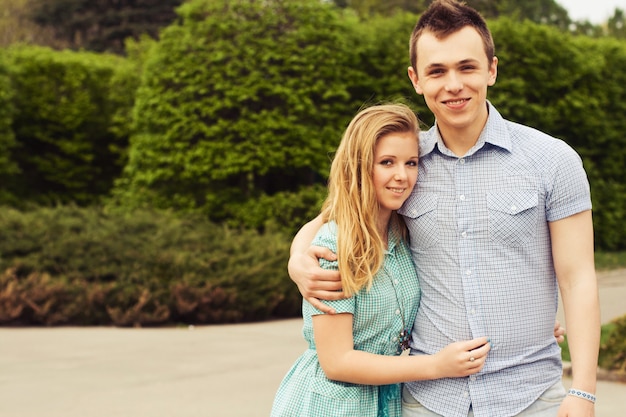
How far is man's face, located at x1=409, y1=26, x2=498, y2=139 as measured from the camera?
2389 millimetres

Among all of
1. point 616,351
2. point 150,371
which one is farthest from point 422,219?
point 150,371

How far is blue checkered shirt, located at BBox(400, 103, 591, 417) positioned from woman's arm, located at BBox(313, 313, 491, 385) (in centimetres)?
6

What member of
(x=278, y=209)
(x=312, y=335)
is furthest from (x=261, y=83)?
(x=312, y=335)

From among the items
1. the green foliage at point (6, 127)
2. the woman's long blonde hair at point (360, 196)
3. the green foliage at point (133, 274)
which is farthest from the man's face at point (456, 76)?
the green foliage at point (6, 127)

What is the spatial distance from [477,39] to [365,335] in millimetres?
884

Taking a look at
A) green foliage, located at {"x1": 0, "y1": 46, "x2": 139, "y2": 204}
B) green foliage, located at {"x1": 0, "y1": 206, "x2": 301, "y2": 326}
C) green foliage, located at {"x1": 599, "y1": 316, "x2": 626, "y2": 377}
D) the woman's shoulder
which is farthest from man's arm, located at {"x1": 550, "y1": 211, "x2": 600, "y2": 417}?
green foliage, located at {"x1": 0, "y1": 46, "x2": 139, "y2": 204}

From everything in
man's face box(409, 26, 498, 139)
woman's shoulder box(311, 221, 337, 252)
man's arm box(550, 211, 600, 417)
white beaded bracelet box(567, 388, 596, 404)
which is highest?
man's face box(409, 26, 498, 139)

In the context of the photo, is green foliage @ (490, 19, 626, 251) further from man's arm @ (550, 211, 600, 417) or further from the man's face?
man's arm @ (550, 211, 600, 417)

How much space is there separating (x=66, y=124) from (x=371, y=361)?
15.0 m

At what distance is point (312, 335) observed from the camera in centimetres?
256

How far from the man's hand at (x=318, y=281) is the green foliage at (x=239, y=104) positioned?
9441 millimetres

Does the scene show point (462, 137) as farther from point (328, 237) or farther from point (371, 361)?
point (371, 361)

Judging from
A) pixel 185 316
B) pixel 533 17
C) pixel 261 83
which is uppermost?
pixel 533 17

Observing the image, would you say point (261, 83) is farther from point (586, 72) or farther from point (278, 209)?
point (586, 72)
